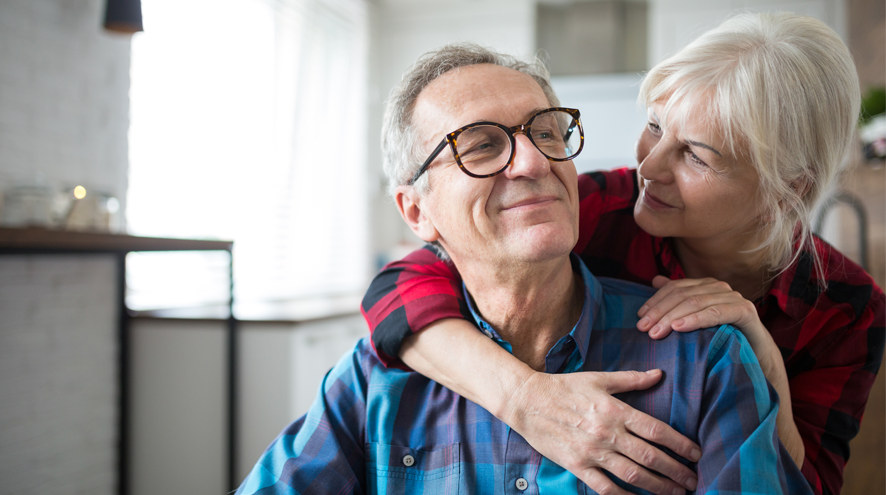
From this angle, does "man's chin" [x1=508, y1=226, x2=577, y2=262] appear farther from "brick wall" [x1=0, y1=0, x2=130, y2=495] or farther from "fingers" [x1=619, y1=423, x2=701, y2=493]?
"brick wall" [x1=0, y1=0, x2=130, y2=495]

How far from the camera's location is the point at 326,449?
1118mm

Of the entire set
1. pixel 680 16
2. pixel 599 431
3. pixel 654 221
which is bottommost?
pixel 599 431

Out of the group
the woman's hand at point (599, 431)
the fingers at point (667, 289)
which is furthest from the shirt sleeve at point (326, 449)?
the fingers at point (667, 289)

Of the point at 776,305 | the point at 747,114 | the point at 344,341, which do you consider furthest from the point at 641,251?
the point at 344,341

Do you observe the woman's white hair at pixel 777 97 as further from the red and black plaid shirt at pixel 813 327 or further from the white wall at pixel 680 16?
the white wall at pixel 680 16

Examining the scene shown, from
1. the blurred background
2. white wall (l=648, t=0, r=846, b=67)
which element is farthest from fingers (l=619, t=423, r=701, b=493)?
white wall (l=648, t=0, r=846, b=67)

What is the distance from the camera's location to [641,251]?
132 centimetres

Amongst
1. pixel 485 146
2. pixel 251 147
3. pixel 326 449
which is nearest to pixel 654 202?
pixel 485 146

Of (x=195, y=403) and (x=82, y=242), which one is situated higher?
(x=82, y=242)

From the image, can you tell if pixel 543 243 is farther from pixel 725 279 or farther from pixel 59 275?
pixel 59 275

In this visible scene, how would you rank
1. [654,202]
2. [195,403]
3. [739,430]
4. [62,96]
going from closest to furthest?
[739,430] → [654,202] → [62,96] → [195,403]

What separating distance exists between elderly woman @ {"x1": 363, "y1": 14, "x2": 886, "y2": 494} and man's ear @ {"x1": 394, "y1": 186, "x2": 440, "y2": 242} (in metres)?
0.07

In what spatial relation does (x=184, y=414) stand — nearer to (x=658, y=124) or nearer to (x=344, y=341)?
(x=344, y=341)

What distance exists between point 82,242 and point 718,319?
5.81ft
